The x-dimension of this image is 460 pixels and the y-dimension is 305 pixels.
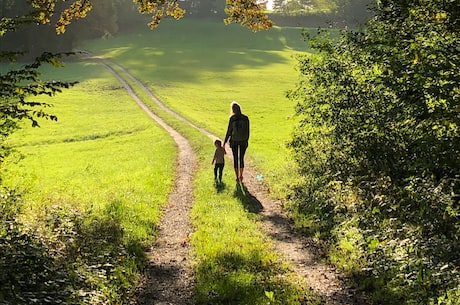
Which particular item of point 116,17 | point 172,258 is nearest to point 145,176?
point 172,258

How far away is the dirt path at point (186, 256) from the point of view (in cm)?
808

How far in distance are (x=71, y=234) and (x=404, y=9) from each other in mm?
9183

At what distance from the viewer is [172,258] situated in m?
9.86

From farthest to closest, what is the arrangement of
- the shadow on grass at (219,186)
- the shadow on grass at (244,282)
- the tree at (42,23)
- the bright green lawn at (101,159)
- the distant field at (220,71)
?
the distant field at (220,71) < the shadow on grass at (219,186) < the bright green lawn at (101,159) < the shadow on grass at (244,282) < the tree at (42,23)

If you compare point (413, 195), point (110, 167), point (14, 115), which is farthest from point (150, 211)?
point (110, 167)

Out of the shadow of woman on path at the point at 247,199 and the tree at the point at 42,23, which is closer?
the tree at the point at 42,23

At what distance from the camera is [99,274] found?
7.77 metres

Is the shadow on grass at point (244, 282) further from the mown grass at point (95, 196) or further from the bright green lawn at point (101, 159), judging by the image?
the bright green lawn at point (101, 159)

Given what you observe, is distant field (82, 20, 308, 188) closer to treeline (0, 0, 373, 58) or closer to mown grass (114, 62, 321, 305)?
mown grass (114, 62, 321, 305)

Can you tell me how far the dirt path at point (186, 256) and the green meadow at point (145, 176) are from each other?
29 centimetres

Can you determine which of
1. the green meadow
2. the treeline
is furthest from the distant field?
the treeline

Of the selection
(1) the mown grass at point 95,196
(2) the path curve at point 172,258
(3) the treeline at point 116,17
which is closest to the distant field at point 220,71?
(2) the path curve at point 172,258

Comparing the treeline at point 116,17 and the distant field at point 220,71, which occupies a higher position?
the treeline at point 116,17

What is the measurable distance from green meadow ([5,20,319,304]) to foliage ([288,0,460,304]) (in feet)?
5.54
